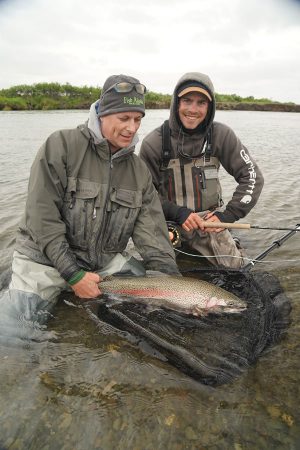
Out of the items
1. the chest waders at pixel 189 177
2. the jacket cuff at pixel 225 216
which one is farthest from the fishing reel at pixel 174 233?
the jacket cuff at pixel 225 216

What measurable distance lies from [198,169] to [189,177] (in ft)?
0.49

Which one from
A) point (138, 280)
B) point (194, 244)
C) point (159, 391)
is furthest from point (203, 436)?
point (194, 244)

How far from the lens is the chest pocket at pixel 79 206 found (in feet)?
11.2

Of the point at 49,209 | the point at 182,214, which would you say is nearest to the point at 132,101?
the point at 49,209

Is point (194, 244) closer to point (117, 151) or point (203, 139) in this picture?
→ point (203, 139)

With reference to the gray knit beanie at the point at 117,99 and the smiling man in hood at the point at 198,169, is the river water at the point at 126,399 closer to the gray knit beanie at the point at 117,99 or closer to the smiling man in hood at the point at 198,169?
the smiling man in hood at the point at 198,169

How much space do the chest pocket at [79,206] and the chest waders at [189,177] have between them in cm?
151

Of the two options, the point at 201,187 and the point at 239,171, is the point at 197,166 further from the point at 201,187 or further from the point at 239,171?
the point at 239,171

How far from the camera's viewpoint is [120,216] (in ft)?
11.9

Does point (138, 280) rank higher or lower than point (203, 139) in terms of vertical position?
lower

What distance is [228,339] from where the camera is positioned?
3.17 metres

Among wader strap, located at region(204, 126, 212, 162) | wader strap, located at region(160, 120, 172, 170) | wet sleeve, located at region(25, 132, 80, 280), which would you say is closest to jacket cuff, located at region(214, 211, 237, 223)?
wader strap, located at region(204, 126, 212, 162)

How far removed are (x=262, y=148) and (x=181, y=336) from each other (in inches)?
580

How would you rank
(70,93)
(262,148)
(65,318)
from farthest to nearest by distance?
(70,93) < (262,148) < (65,318)
